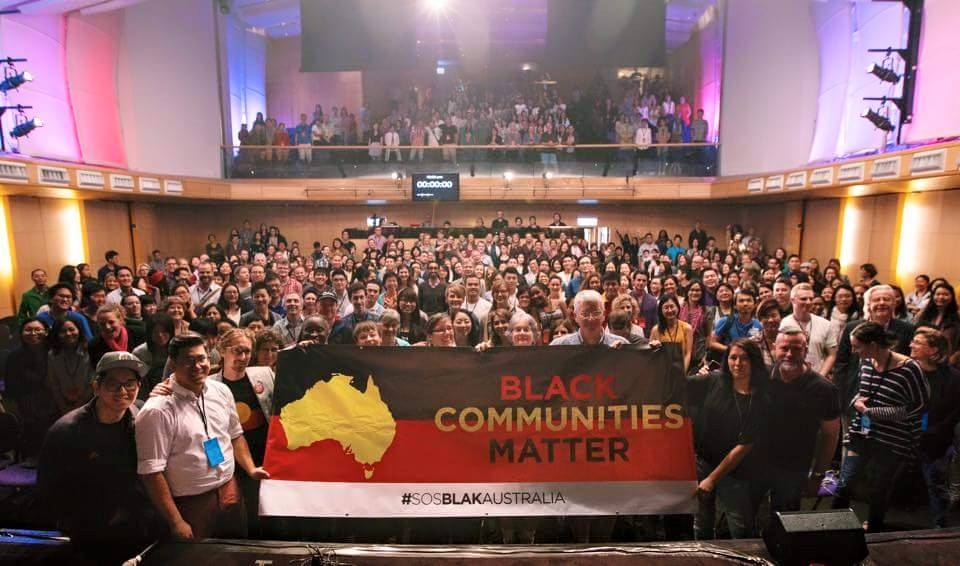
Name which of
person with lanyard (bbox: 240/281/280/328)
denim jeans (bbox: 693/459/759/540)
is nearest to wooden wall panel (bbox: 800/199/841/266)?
denim jeans (bbox: 693/459/759/540)

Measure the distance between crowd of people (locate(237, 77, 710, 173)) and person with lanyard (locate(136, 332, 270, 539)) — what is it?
12733 mm

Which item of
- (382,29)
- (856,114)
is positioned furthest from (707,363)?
(382,29)

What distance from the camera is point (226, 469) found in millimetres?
2672

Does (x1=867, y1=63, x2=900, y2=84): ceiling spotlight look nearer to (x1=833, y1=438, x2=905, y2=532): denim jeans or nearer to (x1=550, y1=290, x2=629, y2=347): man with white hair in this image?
(x1=833, y1=438, x2=905, y2=532): denim jeans

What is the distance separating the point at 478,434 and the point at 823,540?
168 cm

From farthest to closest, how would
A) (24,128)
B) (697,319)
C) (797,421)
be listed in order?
(24,128), (697,319), (797,421)

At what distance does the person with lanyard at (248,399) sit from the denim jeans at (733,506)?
2.62 m

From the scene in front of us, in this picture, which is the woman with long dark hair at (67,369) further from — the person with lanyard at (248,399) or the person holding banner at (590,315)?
the person holding banner at (590,315)

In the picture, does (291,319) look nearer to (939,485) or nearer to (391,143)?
(939,485)

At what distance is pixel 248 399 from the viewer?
3045 mm

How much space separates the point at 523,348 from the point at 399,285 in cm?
457

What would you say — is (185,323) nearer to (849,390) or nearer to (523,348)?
(523,348)

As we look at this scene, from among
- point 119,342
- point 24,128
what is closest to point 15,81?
point 24,128

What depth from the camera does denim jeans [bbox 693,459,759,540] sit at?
2830 mm
